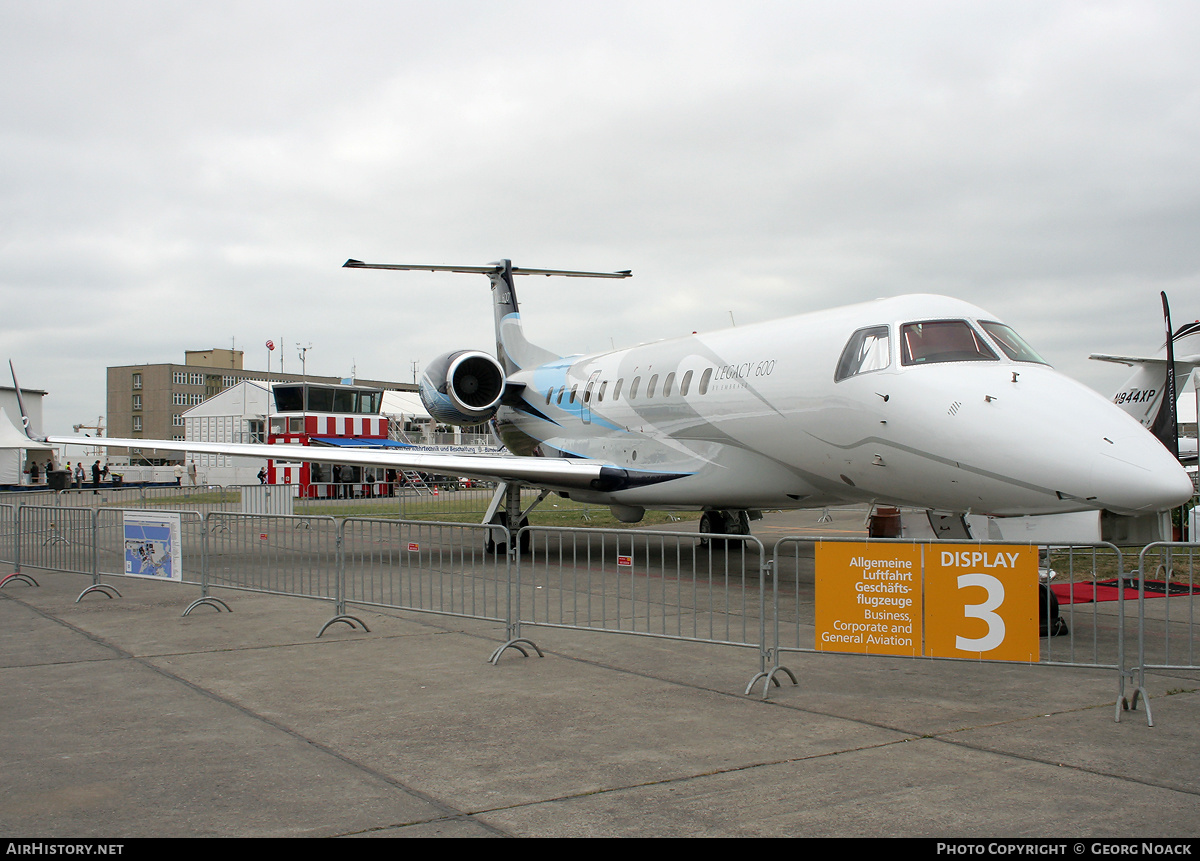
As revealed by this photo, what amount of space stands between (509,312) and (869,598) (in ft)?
48.8

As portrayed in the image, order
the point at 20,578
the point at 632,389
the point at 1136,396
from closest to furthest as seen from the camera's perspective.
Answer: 1. the point at 20,578
2. the point at 632,389
3. the point at 1136,396

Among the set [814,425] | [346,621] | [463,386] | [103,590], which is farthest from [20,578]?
[814,425]

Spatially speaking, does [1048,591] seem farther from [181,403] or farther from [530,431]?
[181,403]

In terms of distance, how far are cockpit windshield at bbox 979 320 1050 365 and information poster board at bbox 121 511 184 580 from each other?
27.4ft

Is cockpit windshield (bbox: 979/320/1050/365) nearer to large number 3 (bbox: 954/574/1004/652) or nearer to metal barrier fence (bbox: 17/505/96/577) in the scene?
large number 3 (bbox: 954/574/1004/652)

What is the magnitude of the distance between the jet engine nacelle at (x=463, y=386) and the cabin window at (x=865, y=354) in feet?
26.9

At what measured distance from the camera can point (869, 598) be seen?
6.29m

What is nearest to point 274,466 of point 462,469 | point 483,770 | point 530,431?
point 530,431

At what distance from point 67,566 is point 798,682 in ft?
32.9

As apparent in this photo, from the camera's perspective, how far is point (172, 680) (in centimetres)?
667

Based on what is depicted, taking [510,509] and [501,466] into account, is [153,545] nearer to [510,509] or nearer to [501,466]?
[501,466]

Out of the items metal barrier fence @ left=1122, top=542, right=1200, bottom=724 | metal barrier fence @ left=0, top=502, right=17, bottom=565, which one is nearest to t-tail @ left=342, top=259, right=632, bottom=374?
metal barrier fence @ left=0, top=502, right=17, bottom=565

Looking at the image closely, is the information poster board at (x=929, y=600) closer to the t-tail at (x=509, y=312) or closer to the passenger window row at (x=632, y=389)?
the passenger window row at (x=632, y=389)

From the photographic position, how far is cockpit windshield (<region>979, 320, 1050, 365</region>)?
353 inches
